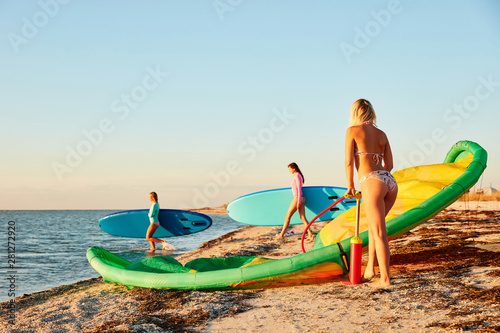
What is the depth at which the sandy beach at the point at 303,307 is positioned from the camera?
3146 mm

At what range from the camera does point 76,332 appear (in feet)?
11.4

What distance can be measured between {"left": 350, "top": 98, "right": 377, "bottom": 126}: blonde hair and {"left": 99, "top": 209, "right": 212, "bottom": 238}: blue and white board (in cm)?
883

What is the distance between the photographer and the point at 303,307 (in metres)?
3.68

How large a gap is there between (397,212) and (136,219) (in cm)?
898

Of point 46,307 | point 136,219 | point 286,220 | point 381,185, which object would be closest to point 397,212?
point 381,185

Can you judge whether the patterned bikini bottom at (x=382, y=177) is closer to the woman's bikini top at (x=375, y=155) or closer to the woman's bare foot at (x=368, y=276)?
the woman's bikini top at (x=375, y=155)

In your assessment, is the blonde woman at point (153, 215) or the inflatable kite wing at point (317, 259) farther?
the blonde woman at point (153, 215)

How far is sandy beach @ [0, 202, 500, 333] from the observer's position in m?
3.15

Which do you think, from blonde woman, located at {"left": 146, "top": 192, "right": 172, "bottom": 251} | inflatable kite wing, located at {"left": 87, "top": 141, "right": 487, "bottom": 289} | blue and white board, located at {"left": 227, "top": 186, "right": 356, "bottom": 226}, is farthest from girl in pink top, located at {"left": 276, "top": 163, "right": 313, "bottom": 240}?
inflatable kite wing, located at {"left": 87, "top": 141, "right": 487, "bottom": 289}

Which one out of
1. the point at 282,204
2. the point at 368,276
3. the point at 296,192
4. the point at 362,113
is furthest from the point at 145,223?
the point at 362,113

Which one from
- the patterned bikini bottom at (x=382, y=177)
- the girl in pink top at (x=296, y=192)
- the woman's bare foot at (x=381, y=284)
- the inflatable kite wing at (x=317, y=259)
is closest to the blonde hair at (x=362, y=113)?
the patterned bikini bottom at (x=382, y=177)

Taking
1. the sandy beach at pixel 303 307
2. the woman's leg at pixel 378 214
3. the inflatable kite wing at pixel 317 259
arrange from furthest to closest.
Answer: the inflatable kite wing at pixel 317 259 < the woman's leg at pixel 378 214 < the sandy beach at pixel 303 307

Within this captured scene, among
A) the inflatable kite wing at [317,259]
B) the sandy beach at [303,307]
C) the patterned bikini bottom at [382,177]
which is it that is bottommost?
the sandy beach at [303,307]

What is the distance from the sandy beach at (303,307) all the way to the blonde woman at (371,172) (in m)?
0.45
